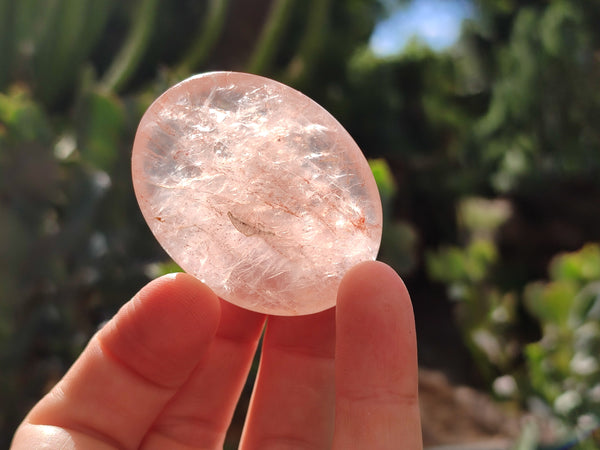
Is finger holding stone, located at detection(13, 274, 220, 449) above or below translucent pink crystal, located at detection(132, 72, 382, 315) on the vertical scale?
below

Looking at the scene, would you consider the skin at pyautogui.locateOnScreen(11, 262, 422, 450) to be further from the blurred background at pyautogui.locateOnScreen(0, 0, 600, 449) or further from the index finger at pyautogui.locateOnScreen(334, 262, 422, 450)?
the blurred background at pyautogui.locateOnScreen(0, 0, 600, 449)

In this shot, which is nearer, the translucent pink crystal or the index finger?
the index finger

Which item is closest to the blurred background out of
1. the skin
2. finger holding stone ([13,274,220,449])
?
the skin

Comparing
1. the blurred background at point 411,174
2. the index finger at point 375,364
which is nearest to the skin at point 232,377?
the index finger at point 375,364

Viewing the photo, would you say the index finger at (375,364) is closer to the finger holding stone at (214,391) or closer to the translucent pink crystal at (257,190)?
the translucent pink crystal at (257,190)

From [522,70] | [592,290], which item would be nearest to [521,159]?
[522,70]

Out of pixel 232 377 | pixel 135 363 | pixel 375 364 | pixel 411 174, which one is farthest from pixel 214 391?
pixel 411 174
